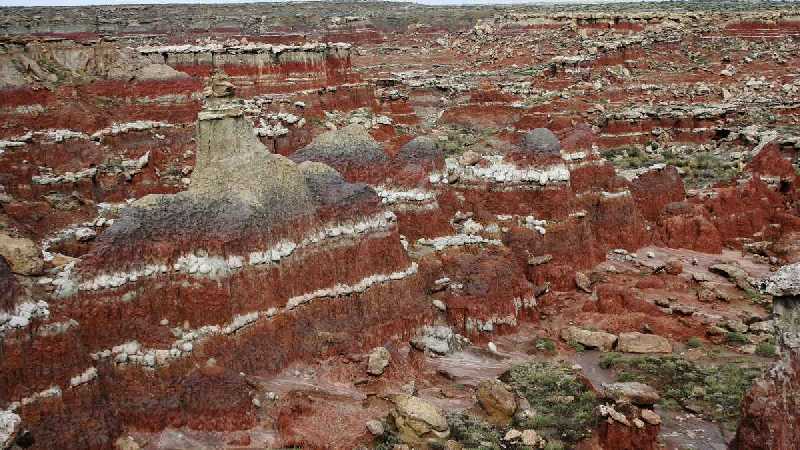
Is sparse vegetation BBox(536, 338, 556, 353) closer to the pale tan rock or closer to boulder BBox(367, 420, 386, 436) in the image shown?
the pale tan rock

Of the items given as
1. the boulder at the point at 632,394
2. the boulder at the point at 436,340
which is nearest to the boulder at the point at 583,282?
the boulder at the point at 436,340

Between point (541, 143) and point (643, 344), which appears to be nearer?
point (643, 344)

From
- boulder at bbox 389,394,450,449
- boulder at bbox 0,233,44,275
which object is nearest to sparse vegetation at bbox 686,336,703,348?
boulder at bbox 389,394,450,449

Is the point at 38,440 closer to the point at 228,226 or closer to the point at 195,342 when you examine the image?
the point at 195,342

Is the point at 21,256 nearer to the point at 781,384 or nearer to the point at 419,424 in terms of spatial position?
the point at 419,424

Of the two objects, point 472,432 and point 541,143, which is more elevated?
point 541,143

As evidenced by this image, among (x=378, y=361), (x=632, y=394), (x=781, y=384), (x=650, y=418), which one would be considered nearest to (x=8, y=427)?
(x=378, y=361)

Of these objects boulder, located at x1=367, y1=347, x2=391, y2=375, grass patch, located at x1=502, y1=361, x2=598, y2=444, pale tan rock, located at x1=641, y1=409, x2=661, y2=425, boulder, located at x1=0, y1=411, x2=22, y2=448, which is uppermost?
boulder, located at x1=0, y1=411, x2=22, y2=448
